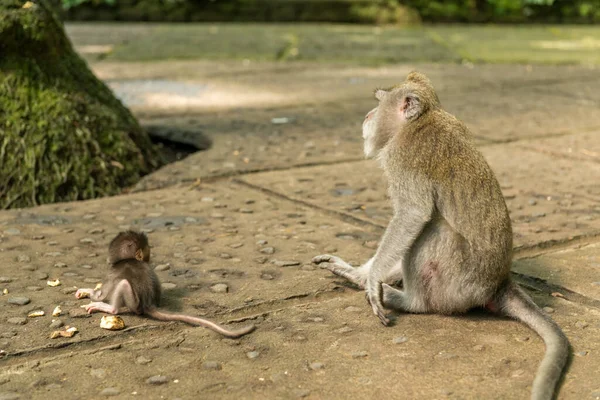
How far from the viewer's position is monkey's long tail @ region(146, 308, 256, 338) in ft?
9.85

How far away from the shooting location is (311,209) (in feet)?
15.0

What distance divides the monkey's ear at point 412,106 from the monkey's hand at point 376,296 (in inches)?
24.3

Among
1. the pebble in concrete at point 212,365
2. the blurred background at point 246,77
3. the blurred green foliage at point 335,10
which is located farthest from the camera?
the blurred green foliage at point 335,10

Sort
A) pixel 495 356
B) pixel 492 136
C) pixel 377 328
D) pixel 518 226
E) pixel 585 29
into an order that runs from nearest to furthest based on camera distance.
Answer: pixel 495 356
pixel 377 328
pixel 518 226
pixel 492 136
pixel 585 29

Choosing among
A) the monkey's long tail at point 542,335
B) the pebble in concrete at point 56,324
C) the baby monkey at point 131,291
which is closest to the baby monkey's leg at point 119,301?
the baby monkey at point 131,291

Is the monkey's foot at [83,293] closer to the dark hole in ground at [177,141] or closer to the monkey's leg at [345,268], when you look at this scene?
the monkey's leg at [345,268]

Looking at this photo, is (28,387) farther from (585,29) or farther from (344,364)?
(585,29)

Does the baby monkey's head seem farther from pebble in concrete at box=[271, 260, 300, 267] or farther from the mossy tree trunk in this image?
the mossy tree trunk

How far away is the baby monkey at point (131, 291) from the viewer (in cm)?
312

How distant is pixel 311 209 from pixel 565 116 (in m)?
3.13

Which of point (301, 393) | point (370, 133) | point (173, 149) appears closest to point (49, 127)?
point (173, 149)

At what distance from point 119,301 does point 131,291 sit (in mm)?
64

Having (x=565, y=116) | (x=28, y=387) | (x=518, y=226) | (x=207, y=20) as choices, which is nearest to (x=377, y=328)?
(x=28, y=387)

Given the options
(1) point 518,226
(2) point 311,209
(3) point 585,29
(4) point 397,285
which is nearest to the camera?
(4) point 397,285
